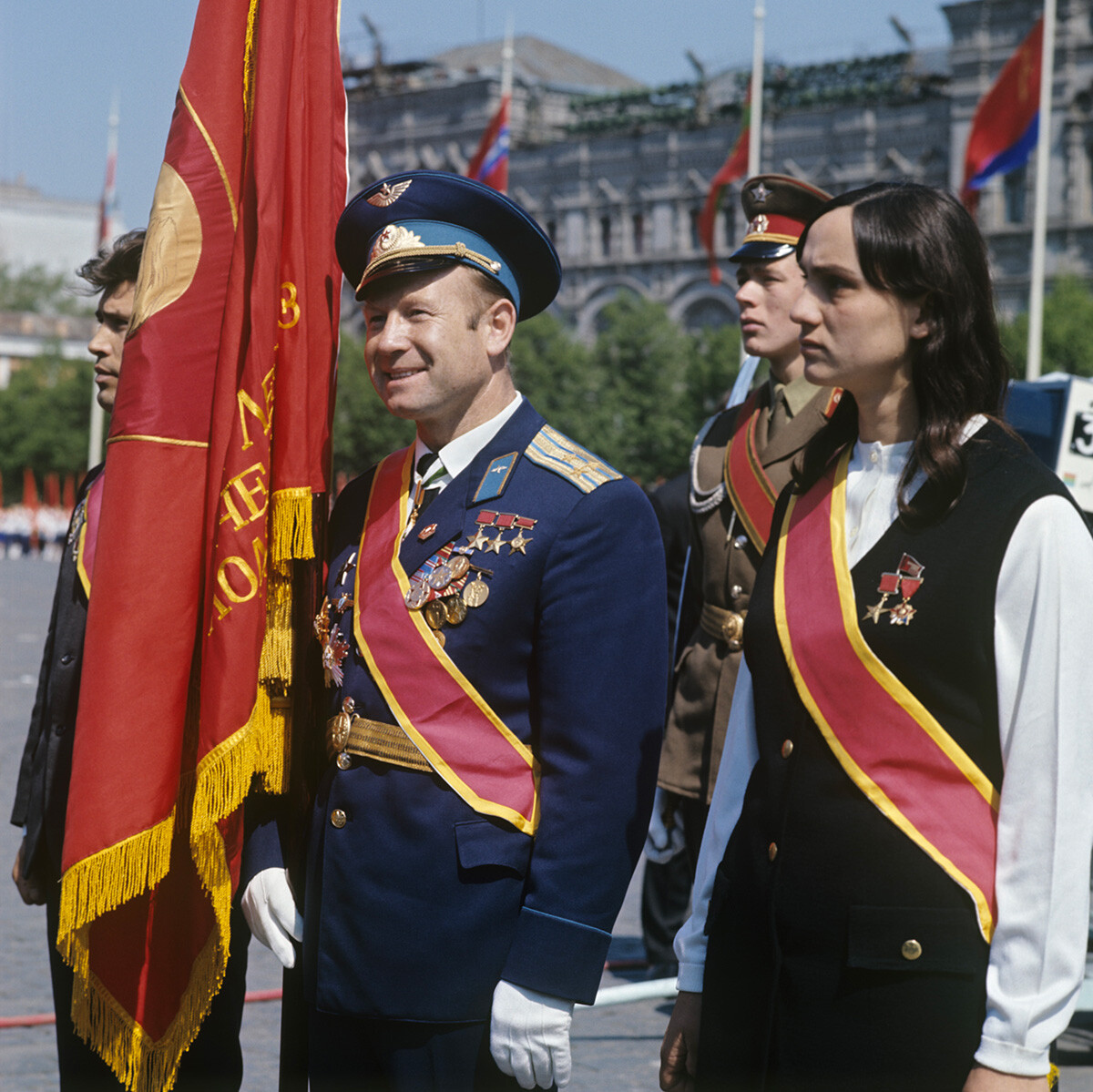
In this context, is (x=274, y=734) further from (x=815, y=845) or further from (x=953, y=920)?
(x=953, y=920)

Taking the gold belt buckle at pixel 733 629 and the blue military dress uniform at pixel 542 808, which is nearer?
the blue military dress uniform at pixel 542 808

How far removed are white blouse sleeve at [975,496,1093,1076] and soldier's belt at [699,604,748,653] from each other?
2094 millimetres

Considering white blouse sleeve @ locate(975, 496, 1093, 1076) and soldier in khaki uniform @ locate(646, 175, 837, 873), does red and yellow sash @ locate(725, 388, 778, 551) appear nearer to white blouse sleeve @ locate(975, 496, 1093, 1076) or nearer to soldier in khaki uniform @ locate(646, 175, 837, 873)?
soldier in khaki uniform @ locate(646, 175, 837, 873)

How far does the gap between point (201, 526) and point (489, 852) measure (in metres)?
0.83

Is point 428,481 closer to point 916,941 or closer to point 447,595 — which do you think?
point 447,595

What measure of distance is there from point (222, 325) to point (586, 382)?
43.0m

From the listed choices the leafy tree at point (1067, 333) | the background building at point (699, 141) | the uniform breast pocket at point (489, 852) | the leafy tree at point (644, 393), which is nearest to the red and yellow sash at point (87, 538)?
the uniform breast pocket at point (489, 852)

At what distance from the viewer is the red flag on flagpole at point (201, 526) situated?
2.86 meters

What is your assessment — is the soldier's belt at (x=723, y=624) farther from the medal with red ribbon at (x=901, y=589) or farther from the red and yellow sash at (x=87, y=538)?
the medal with red ribbon at (x=901, y=589)

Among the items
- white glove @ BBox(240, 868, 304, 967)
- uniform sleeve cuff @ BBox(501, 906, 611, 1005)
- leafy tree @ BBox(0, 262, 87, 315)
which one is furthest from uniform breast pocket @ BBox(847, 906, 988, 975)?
leafy tree @ BBox(0, 262, 87, 315)

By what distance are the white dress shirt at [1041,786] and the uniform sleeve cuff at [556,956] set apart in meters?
0.66

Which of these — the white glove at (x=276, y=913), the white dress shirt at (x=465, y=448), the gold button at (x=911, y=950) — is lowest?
the white glove at (x=276, y=913)

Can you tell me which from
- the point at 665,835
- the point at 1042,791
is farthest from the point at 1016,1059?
the point at 665,835

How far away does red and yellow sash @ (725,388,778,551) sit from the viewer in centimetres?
435
